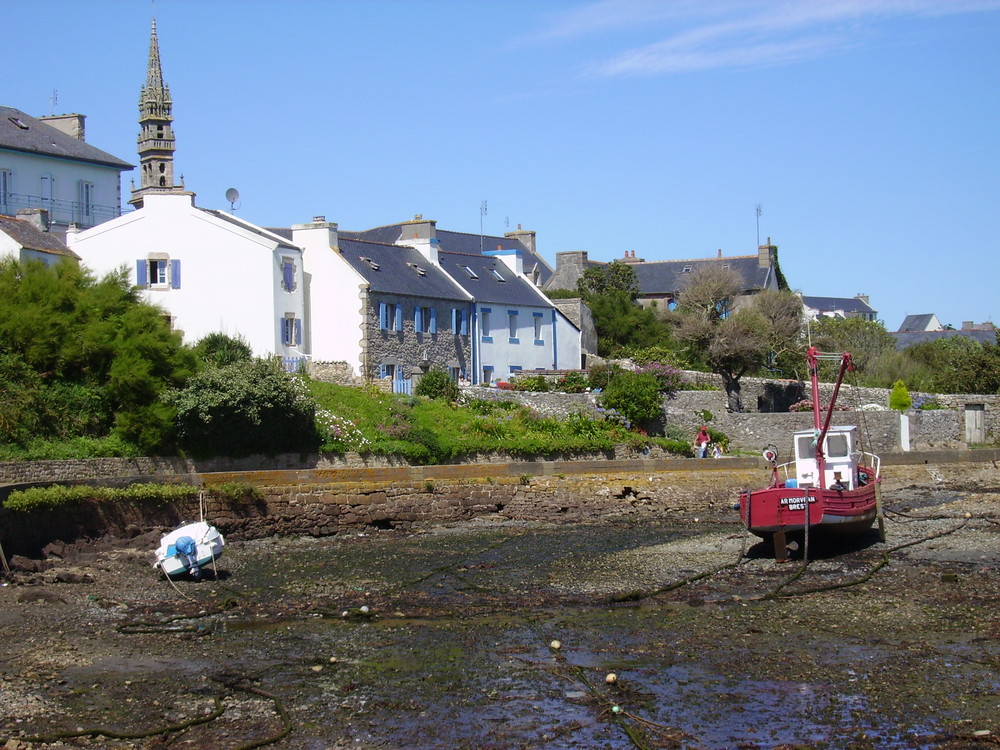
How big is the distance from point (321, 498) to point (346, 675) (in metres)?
12.8

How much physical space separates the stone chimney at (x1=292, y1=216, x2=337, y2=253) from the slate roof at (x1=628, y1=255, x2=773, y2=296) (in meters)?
25.7

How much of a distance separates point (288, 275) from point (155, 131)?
22011 millimetres

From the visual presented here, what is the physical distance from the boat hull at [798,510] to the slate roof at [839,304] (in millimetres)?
76712

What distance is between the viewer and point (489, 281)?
144 ft

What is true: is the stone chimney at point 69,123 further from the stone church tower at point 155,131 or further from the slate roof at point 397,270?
the slate roof at point 397,270

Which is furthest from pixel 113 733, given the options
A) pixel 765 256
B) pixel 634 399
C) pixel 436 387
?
pixel 765 256

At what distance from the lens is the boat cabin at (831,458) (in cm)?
2336

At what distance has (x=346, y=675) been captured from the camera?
1302 centimetres

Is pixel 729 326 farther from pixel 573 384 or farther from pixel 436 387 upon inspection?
pixel 436 387

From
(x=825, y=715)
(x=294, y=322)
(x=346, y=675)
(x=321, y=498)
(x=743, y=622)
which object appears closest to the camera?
(x=825, y=715)

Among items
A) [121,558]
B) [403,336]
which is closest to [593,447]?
[403,336]

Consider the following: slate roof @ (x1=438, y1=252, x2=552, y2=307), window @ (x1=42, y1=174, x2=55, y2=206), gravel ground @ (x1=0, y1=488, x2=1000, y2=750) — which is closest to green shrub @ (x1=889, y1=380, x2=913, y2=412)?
slate roof @ (x1=438, y1=252, x2=552, y2=307)

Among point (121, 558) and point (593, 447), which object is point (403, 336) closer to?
point (593, 447)

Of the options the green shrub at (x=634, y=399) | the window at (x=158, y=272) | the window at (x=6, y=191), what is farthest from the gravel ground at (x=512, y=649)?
the window at (x=6, y=191)
